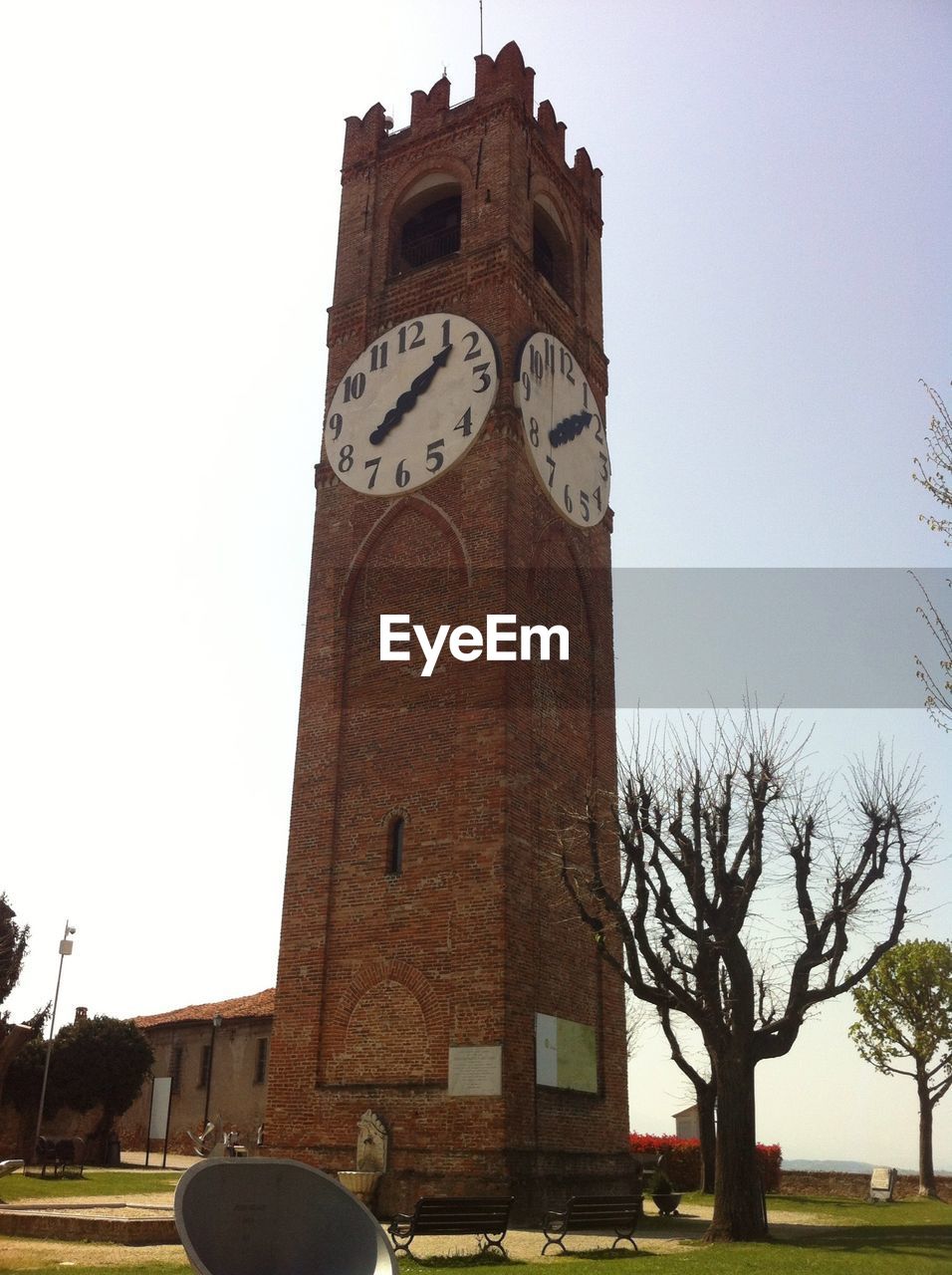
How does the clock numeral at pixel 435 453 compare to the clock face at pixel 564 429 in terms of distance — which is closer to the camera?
the clock numeral at pixel 435 453

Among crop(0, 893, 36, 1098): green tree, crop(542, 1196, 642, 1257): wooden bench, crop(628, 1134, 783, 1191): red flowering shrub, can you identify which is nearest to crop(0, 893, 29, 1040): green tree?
crop(0, 893, 36, 1098): green tree

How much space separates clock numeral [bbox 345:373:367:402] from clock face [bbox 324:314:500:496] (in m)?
0.02

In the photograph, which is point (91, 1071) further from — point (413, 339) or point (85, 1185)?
point (413, 339)

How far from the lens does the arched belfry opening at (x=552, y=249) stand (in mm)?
25188

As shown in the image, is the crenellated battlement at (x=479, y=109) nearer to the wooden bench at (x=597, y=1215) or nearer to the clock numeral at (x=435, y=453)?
the clock numeral at (x=435, y=453)

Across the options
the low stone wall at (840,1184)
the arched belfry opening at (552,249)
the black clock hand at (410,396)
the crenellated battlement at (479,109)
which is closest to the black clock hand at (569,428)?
the black clock hand at (410,396)

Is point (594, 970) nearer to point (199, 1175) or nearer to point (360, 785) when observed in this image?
point (360, 785)

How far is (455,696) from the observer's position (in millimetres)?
18953

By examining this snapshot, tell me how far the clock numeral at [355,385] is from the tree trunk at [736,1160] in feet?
45.3

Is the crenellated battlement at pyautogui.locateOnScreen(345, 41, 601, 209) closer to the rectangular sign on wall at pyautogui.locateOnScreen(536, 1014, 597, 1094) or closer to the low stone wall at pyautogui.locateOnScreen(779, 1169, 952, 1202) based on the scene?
the rectangular sign on wall at pyautogui.locateOnScreen(536, 1014, 597, 1094)

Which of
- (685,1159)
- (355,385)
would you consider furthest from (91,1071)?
(355,385)

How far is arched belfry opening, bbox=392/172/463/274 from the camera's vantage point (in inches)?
952

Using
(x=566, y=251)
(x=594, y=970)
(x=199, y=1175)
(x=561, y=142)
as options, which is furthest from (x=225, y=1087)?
(x=199, y=1175)

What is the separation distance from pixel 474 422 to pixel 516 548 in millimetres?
2621
